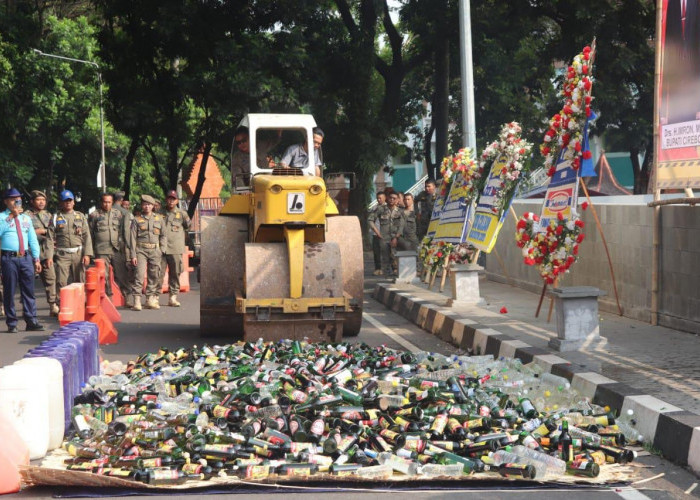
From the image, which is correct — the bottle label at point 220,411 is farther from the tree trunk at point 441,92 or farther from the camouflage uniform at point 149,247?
the tree trunk at point 441,92

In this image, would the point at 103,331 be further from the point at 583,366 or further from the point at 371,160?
the point at 371,160

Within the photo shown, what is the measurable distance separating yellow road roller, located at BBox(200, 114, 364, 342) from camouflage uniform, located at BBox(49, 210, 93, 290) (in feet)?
13.3

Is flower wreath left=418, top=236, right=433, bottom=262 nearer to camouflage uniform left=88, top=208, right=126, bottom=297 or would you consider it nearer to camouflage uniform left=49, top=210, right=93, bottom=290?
camouflage uniform left=88, top=208, right=126, bottom=297

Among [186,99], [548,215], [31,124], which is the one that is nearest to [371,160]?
[186,99]

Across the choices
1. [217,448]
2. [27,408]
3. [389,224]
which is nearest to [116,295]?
[389,224]

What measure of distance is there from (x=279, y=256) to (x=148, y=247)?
6382 mm

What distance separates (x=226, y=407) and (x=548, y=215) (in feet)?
20.7

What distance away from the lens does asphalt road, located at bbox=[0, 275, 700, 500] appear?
20.8 feet

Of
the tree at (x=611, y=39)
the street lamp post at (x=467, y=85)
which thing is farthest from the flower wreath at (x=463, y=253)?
the tree at (x=611, y=39)

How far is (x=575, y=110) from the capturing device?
503 inches

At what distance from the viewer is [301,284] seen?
12188mm

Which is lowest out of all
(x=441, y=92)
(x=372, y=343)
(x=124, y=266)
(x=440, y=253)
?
(x=372, y=343)

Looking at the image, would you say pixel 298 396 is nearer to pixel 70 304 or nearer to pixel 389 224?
pixel 70 304

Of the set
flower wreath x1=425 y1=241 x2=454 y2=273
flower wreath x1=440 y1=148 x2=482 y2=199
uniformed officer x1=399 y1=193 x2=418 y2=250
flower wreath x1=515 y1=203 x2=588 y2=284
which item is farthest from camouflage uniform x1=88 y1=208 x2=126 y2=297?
flower wreath x1=515 y1=203 x2=588 y2=284
